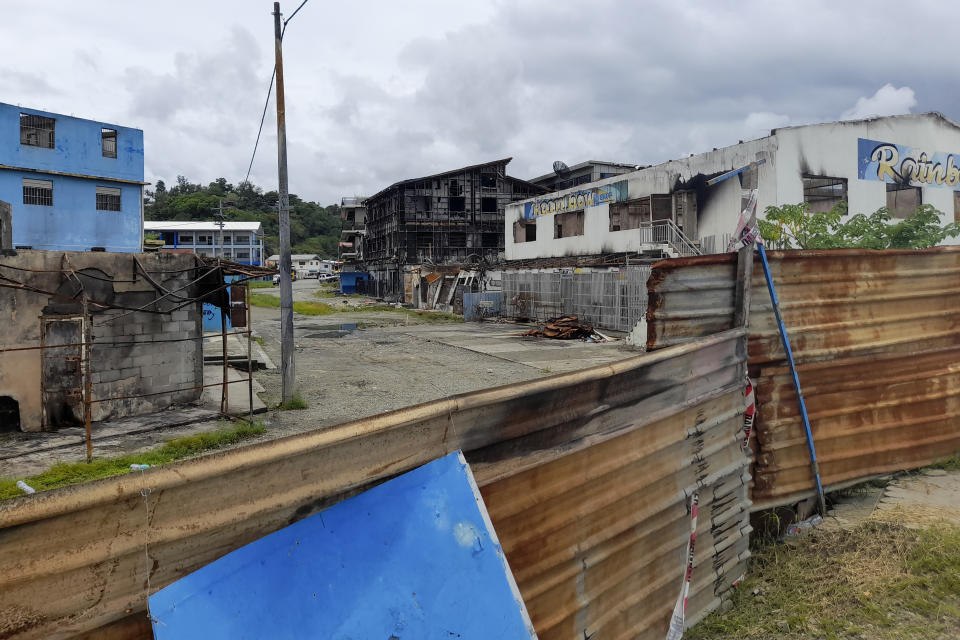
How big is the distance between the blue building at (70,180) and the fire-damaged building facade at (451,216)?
20.2 m

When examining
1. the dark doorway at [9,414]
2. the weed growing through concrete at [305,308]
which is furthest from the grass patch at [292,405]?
the weed growing through concrete at [305,308]

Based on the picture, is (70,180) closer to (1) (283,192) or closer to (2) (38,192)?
(2) (38,192)

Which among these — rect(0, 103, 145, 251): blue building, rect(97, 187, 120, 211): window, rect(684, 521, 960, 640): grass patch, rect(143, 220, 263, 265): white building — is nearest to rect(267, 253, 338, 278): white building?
rect(143, 220, 263, 265): white building

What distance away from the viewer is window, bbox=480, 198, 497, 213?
48.7 meters

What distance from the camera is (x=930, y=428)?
5281mm

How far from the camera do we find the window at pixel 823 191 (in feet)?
71.6

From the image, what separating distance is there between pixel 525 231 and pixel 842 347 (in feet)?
104

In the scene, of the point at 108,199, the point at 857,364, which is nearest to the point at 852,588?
the point at 857,364

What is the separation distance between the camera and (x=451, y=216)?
4850 cm

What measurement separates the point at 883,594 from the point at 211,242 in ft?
230

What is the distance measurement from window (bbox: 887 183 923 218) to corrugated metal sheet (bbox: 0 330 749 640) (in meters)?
25.3

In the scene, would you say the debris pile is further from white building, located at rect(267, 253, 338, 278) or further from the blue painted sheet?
white building, located at rect(267, 253, 338, 278)

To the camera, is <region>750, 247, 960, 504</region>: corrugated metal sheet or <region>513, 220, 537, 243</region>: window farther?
<region>513, 220, 537, 243</region>: window

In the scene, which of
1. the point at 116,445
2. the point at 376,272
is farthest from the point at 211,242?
the point at 116,445
